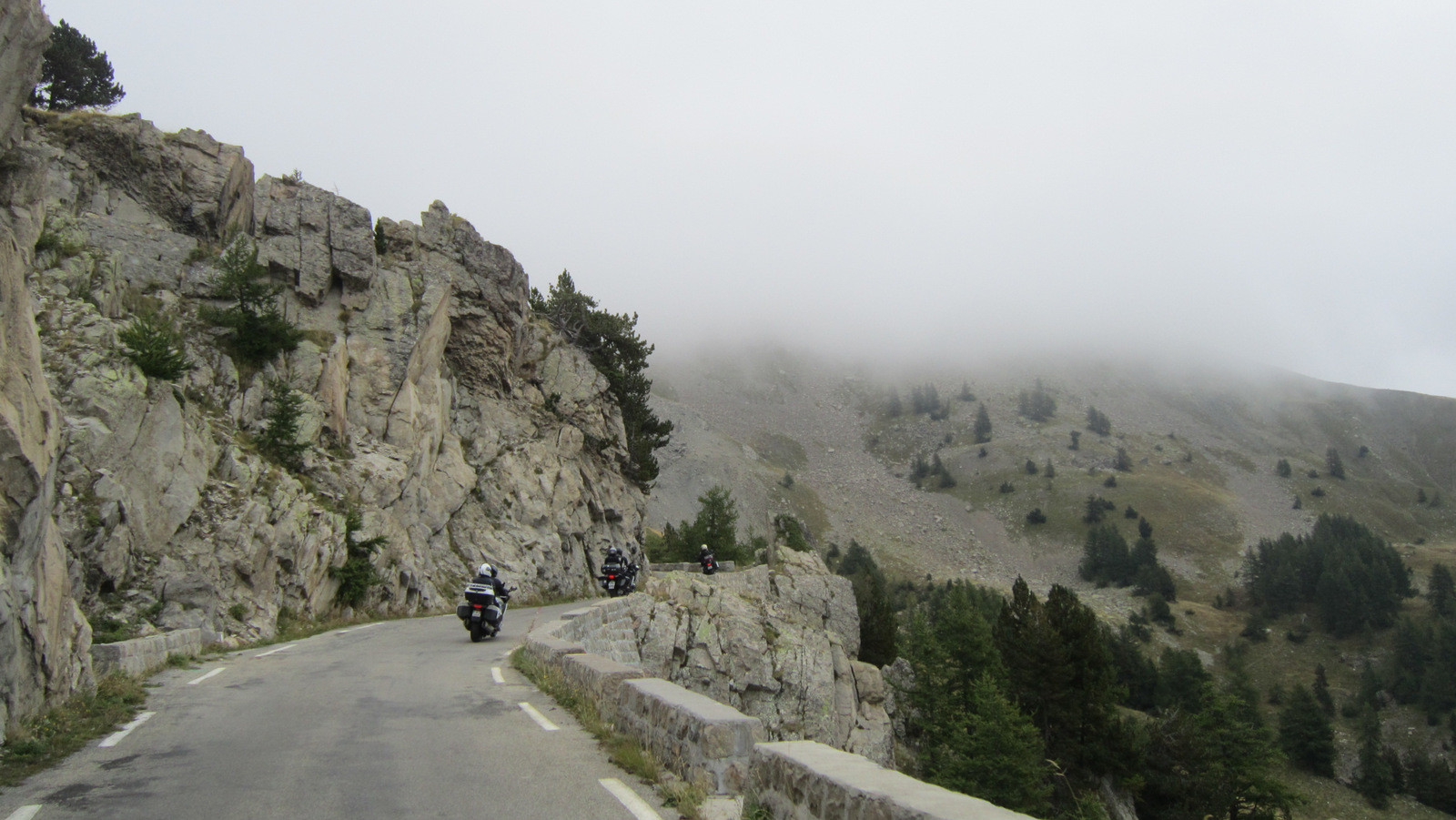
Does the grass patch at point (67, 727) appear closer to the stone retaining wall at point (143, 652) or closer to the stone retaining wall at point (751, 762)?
the stone retaining wall at point (143, 652)

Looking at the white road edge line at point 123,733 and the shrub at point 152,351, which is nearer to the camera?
the white road edge line at point 123,733

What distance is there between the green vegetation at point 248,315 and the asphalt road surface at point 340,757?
16631mm

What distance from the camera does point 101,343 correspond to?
19.7 meters

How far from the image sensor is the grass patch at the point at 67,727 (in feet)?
22.3

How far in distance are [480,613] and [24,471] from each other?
9.81 meters

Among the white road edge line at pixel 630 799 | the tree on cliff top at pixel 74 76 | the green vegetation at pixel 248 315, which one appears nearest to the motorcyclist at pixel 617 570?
the green vegetation at pixel 248 315

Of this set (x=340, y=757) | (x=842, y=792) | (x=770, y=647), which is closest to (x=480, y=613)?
(x=340, y=757)

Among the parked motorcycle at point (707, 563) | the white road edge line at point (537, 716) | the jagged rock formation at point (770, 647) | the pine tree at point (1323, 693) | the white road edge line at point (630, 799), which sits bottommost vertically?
the pine tree at point (1323, 693)

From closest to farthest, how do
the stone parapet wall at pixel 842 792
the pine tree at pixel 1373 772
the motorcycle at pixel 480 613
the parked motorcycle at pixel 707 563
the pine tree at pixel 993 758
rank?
the stone parapet wall at pixel 842 792
the motorcycle at pixel 480 613
the parked motorcycle at pixel 707 563
the pine tree at pixel 993 758
the pine tree at pixel 1373 772

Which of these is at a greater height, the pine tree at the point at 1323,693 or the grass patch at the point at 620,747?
the grass patch at the point at 620,747

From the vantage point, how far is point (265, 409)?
25156mm

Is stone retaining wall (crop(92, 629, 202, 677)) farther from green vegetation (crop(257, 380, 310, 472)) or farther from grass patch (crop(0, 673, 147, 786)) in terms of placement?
green vegetation (crop(257, 380, 310, 472))

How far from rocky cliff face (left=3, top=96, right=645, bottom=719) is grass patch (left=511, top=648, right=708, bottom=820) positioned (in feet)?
20.0

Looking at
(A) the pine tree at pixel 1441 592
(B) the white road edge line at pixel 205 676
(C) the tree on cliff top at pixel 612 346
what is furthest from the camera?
(A) the pine tree at pixel 1441 592
